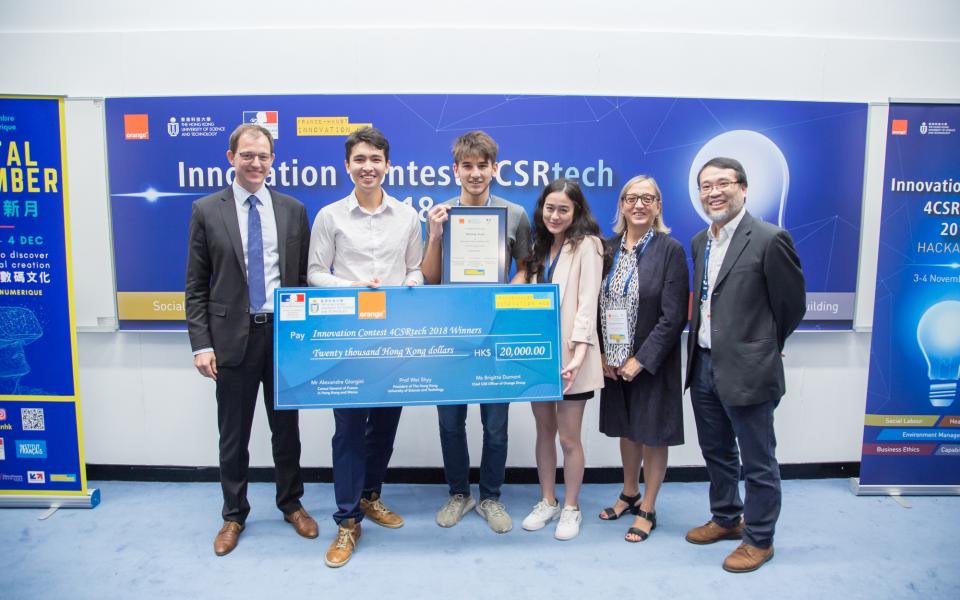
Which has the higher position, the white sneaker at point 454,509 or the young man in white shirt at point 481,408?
the young man in white shirt at point 481,408

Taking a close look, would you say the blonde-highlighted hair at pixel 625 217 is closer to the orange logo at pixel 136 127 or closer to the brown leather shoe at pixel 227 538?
the brown leather shoe at pixel 227 538

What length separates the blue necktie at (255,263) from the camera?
7.61ft

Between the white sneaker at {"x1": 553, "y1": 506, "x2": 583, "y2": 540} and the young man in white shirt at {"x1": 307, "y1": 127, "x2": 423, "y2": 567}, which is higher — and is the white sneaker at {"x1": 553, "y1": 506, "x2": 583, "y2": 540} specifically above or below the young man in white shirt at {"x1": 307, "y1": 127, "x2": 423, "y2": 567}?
below

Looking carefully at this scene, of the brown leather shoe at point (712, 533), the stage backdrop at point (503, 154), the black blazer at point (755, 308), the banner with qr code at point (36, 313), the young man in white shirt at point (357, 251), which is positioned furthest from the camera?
the stage backdrop at point (503, 154)

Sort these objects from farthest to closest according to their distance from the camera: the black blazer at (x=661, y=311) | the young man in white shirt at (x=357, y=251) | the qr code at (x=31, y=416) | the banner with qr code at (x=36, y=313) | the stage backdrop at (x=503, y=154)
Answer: the stage backdrop at (x=503, y=154), the qr code at (x=31, y=416), the banner with qr code at (x=36, y=313), the black blazer at (x=661, y=311), the young man in white shirt at (x=357, y=251)

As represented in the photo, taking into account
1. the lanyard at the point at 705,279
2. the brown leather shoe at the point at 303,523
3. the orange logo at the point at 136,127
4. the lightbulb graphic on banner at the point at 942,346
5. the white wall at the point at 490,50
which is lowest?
the brown leather shoe at the point at 303,523

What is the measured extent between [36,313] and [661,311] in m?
3.04

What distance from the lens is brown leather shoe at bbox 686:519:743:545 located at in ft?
8.16

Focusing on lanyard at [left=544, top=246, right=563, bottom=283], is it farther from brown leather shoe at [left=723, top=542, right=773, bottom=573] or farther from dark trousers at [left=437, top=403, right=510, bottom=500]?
brown leather shoe at [left=723, top=542, right=773, bottom=573]

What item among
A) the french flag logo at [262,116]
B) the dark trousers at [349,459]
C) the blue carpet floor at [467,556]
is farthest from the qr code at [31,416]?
the french flag logo at [262,116]

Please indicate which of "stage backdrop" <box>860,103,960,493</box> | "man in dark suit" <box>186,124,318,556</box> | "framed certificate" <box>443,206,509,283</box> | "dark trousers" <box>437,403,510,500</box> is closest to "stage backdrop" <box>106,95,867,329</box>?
"stage backdrop" <box>860,103,960,493</box>

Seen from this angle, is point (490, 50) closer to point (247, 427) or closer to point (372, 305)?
point (372, 305)

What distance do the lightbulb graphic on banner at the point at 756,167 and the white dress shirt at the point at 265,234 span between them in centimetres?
216

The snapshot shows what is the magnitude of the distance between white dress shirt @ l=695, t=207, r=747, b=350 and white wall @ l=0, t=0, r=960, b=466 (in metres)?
1.06
